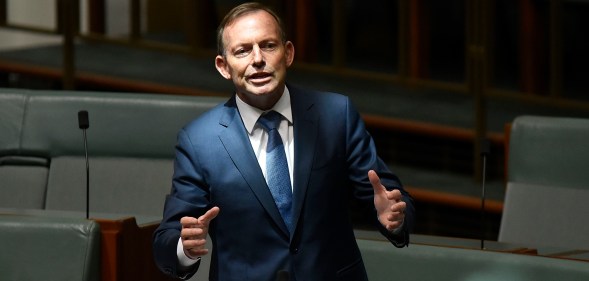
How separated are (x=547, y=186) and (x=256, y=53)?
116 centimetres

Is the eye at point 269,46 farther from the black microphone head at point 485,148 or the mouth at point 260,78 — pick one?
the black microphone head at point 485,148

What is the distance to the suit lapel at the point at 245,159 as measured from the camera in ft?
5.58

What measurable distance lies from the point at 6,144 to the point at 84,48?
6.24ft

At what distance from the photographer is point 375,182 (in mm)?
1668

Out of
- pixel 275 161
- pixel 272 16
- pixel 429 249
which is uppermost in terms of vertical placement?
pixel 272 16

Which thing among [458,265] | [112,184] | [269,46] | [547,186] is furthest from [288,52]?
[112,184]

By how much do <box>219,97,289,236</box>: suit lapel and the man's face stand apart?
0.15ft

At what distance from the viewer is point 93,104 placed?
2.90m

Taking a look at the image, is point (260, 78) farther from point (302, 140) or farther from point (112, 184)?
point (112, 184)

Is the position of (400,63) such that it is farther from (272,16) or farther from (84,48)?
(272,16)

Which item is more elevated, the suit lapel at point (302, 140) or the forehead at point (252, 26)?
the forehead at point (252, 26)

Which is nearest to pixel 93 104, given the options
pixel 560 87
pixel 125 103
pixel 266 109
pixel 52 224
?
pixel 125 103

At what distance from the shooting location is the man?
171cm

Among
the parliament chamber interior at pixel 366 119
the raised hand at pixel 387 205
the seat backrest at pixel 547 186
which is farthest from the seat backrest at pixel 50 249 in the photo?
the seat backrest at pixel 547 186
